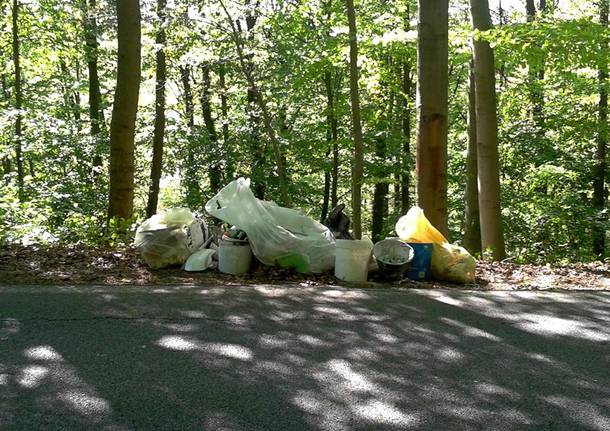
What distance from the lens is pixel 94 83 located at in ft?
60.6

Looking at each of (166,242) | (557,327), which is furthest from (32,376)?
(557,327)

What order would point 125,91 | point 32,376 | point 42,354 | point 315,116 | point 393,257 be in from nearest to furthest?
point 32,376
point 42,354
point 393,257
point 125,91
point 315,116

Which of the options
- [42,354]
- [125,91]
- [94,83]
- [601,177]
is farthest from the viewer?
[94,83]

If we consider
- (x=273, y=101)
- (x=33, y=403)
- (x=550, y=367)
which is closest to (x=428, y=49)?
(x=550, y=367)

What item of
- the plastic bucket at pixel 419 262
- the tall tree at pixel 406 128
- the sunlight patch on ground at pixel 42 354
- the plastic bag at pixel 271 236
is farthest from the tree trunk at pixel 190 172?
the sunlight patch on ground at pixel 42 354

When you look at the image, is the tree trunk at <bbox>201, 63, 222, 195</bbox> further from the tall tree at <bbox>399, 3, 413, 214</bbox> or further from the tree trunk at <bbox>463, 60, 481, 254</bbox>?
the tree trunk at <bbox>463, 60, 481, 254</bbox>

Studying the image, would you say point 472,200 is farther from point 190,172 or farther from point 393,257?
point 190,172

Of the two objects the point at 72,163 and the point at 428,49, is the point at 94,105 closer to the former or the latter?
the point at 72,163

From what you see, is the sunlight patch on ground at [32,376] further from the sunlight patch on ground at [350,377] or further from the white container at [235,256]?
the white container at [235,256]

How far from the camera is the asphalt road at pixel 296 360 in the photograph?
294 cm

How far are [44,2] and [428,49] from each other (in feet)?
46.8

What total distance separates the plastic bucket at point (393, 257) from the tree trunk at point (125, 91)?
196 inches

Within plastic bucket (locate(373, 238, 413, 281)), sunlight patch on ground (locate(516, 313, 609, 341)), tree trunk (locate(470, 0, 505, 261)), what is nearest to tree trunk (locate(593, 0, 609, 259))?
tree trunk (locate(470, 0, 505, 261))

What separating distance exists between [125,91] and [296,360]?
22.5 ft
